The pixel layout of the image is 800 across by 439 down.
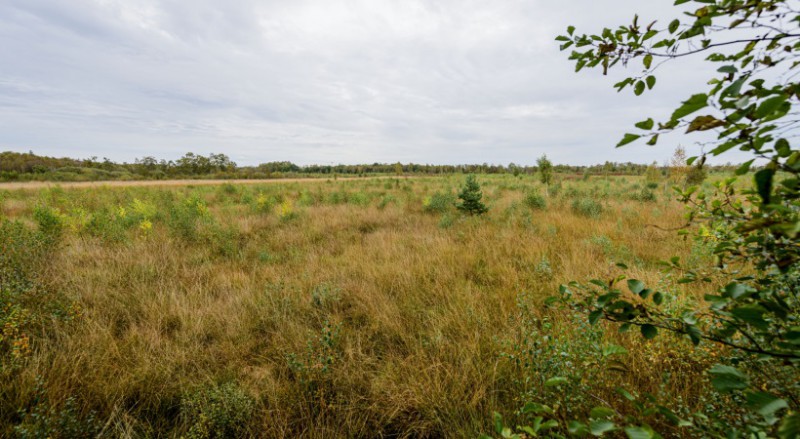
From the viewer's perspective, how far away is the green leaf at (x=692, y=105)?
0.67 m

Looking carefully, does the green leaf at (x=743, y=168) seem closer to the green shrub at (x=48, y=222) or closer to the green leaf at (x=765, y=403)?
the green leaf at (x=765, y=403)

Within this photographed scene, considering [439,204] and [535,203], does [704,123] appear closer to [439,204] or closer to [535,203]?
[439,204]

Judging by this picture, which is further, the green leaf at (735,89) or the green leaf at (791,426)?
the green leaf at (735,89)

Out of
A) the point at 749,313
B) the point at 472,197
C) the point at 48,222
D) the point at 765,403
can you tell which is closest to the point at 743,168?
the point at 749,313

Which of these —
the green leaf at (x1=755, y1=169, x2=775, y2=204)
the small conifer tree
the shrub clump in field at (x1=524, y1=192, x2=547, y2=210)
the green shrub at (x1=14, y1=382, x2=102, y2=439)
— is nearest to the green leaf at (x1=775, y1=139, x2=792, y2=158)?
the green leaf at (x1=755, y1=169, x2=775, y2=204)

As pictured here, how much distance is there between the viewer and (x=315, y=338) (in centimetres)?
285

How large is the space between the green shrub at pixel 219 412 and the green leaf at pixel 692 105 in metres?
2.73

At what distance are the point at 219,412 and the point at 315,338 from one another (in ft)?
3.15

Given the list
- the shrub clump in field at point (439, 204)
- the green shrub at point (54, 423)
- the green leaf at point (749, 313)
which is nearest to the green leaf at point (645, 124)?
the green leaf at point (749, 313)

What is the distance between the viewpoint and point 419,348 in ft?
8.52

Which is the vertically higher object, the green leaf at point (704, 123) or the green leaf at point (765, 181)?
the green leaf at point (704, 123)

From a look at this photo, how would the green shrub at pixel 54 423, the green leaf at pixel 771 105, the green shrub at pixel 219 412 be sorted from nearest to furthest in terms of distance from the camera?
1. the green leaf at pixel 771 105
2. the green shrub at pixel 54 423
3. the green shrub at pixel 219 412

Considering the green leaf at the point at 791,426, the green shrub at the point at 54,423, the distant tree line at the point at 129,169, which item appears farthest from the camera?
the distant tree line at the point at 129,169

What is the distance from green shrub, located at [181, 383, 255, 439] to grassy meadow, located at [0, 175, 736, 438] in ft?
0.05
